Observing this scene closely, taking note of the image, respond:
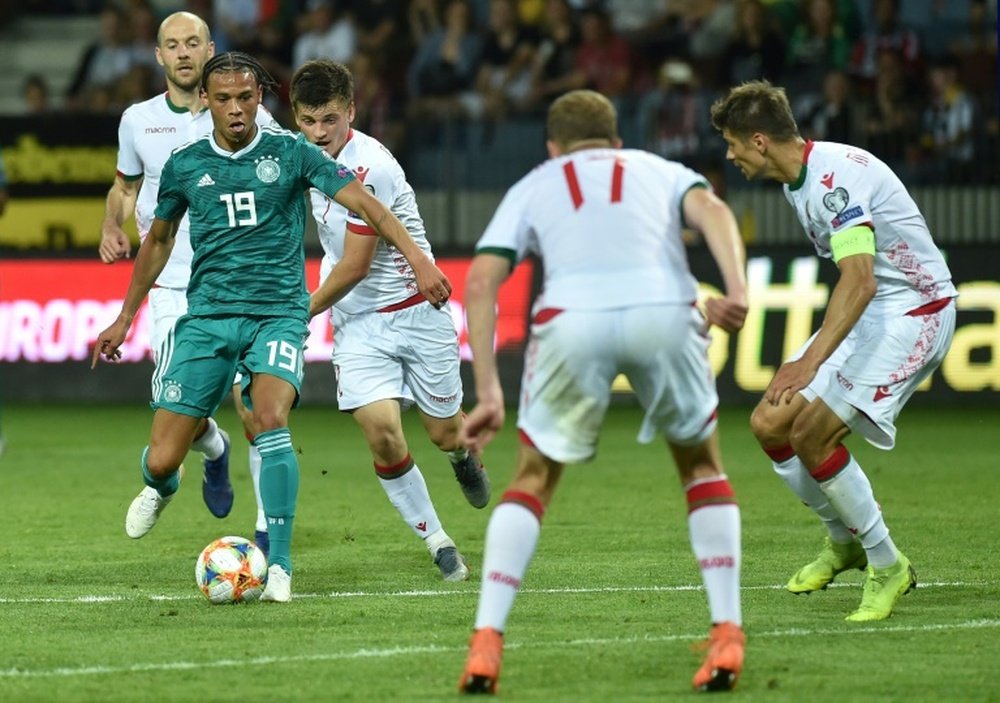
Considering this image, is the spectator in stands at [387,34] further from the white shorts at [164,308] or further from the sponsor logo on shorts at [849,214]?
the sponsor logo on shorts at [849,214]

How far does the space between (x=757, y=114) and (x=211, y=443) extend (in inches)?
151

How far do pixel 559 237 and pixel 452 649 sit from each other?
155 centimetres

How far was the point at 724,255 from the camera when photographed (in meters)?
5.79

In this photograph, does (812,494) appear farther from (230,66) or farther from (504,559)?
(230,66)

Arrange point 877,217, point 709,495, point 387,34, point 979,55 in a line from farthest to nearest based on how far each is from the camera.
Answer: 1. point 387,34
2. point 979,55
3. point 877,217
4. point 709,495

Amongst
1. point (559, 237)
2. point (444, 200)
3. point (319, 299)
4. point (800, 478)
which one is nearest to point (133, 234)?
point (444, 200)

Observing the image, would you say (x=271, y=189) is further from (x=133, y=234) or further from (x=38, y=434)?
(x=133, y=234)

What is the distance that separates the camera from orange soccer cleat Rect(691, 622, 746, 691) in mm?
5730

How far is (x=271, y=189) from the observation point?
777 cm

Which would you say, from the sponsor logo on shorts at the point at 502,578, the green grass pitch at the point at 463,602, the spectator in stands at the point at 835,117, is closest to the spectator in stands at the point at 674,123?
the spectator in stands at the point at 835,117

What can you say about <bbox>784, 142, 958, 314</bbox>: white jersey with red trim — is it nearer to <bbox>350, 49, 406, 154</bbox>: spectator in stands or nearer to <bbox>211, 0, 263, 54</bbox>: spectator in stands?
<bbox>350, 49, 406, 154</bbox>: spectator in stands

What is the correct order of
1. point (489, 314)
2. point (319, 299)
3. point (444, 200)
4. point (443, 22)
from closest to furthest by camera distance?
point (489, 314)
point (319, 299)
point (444, 200)
point (443, 22)

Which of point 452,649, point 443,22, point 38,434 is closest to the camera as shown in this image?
point 452,649

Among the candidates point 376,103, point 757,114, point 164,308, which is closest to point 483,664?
point 757,114
